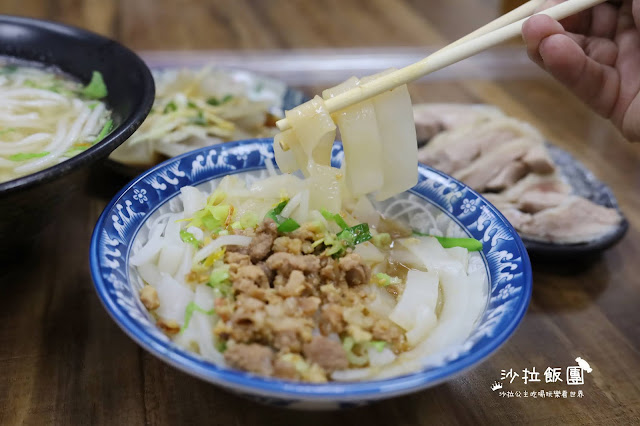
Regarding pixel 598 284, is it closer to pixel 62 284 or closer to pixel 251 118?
pixel 251 118

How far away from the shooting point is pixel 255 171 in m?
1.86

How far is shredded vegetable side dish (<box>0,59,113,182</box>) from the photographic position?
5.96 feet

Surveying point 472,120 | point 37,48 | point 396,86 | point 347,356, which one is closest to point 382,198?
point 396,86

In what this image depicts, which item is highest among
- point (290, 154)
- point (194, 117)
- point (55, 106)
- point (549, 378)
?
point (290, 154)

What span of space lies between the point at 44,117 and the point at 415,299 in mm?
1510

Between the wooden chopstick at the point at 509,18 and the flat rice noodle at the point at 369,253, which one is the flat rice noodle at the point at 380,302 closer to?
the flat rice noodle at the point at 369,253

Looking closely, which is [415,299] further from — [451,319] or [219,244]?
[219,244]

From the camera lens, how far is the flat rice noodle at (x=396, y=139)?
1.62 m

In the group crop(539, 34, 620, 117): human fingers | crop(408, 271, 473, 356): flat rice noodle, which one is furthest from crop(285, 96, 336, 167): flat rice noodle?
crop(539, 34, 620, 117): human fingers

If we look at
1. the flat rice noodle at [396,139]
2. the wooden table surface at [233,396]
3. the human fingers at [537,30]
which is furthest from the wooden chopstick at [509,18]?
the wooden table surface at [233,396]

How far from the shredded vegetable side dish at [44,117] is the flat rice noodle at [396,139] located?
3.01ft

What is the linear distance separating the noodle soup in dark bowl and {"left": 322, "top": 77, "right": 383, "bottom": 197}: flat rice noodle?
0.59m

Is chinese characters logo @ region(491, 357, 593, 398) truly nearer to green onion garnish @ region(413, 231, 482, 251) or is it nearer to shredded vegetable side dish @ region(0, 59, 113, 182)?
green onion garnish @ region(413, 231, 482, 251)

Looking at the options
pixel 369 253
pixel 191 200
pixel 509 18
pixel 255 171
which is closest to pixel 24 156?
pixel 191 200
